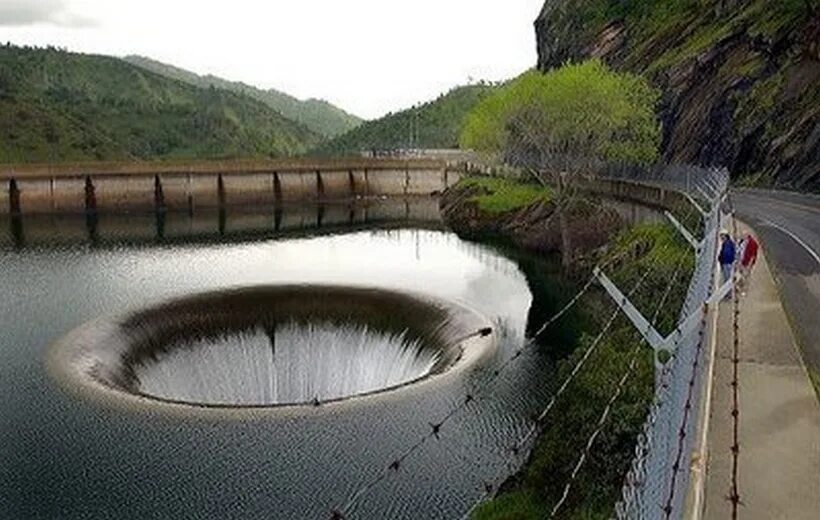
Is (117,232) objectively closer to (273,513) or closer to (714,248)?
(273,513)

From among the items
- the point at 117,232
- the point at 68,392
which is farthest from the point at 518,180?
the point at 68,392

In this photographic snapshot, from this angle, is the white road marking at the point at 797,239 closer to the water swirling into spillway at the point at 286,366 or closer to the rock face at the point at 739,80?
the rock face at the point at 739,80

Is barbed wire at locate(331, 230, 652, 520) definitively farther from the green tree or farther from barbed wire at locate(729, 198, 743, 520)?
the green tree

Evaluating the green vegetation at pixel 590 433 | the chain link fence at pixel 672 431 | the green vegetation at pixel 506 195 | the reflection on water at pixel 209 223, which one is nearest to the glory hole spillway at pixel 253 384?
the green vegetation at pixel 590 433

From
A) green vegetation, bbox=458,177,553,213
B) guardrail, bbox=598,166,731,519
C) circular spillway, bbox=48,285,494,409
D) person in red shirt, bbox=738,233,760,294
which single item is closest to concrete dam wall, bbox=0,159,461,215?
green vegetation, bbox=458,177,553,213

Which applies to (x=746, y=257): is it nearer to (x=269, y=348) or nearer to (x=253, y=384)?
(x=253, y=384)
